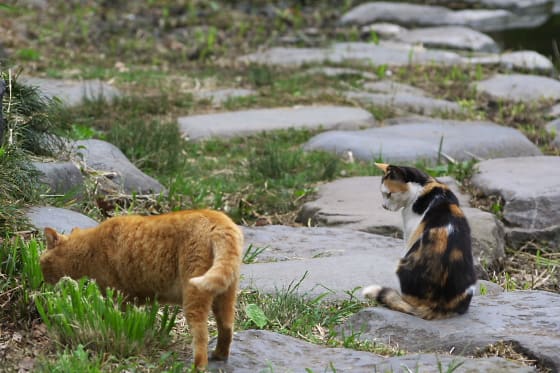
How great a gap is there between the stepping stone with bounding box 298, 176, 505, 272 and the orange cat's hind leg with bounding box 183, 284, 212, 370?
2.42 metres

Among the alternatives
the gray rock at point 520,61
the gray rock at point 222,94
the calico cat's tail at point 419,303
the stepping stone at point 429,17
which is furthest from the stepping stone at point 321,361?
the stepping stone at point 429,17

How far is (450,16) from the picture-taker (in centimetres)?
1411

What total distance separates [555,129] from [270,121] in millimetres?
2416

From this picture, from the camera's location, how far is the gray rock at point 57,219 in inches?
177

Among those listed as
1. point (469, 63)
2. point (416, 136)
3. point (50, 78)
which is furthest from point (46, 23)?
point (416, 136)

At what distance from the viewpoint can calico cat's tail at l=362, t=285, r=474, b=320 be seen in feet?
13.6

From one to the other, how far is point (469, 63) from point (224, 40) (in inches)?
118

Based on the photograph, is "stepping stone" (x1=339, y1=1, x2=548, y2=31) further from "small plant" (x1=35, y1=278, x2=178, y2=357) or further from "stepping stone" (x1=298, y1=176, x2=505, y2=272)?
"small plant" (x1=35, y1=278, x2=178, y2=357)

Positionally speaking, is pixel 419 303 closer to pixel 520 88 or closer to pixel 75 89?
pixel 75 89

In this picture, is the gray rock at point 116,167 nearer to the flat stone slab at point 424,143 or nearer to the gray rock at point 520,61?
the flat stone slab at point 424,143

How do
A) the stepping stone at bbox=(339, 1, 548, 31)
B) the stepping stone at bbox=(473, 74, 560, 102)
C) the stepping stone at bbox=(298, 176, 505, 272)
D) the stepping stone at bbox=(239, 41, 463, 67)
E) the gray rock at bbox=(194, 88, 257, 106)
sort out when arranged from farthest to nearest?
the stepping stone at bbox=(339, 1, 548, 31)
the stepping stone at bbox=(239, 41, 463, 67)
the stepping stone at bbox=(473, 74, 560, 102)
the gray rock at bbox=(194, 88, 257, 106)
the stepping stone at bbox=(298, 176, 505, 272)

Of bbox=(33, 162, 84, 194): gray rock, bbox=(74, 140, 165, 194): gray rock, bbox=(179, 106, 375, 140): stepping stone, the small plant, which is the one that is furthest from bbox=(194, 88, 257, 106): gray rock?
the small plant

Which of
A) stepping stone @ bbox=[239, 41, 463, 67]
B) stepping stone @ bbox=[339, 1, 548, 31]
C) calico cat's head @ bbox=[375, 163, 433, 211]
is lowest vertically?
stepping stone @ bbox=[239, 41, 463, 67]

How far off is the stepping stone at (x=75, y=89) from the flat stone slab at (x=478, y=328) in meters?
4.28
